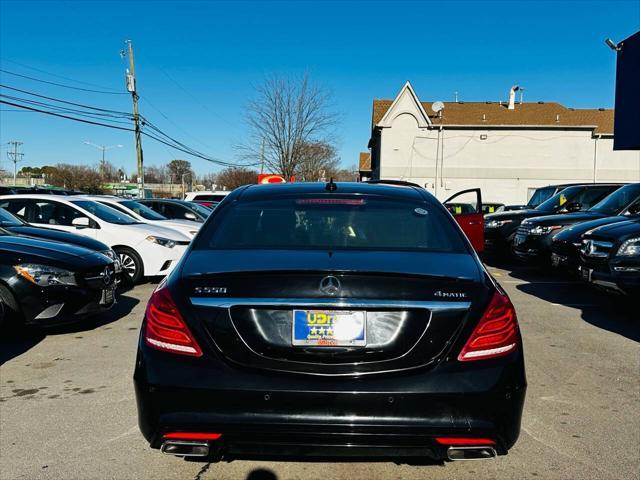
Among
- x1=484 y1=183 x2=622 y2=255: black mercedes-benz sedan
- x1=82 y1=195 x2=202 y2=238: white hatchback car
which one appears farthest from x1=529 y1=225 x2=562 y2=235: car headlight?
x1=82 y1=195 x2=202 y2=238: white hatchback car

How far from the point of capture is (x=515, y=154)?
1543 inches

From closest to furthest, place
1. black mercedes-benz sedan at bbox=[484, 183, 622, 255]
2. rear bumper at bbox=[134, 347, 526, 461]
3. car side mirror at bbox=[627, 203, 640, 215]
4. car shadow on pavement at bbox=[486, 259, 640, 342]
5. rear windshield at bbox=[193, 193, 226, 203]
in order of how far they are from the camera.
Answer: rear bumper at bbox=[134, 347, 526, 461] → car shadow on pavement at bbox=[486, 259, 640, 342] → car side mirror at bbox=[627, 203, 640, 215] → black mercedes-benz sedan at bbox=[484, 183, 622, 255] → rear windshield at bbox=[193, 193, 226, 203]

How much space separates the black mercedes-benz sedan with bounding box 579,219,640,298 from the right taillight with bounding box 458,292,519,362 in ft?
15.0

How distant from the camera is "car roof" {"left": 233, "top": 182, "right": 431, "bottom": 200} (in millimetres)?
3594

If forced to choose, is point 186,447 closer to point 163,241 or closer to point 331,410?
point 331,410

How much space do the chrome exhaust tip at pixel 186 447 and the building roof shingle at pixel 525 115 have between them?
3940cm

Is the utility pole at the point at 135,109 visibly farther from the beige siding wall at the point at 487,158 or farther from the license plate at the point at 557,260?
the license plate at the point at 557,260

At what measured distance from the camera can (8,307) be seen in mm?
5453

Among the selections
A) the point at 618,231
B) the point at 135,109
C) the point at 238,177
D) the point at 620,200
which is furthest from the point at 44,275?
the point at 238,177

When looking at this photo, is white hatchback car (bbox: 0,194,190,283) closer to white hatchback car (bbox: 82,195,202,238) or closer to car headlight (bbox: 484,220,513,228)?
white hatchback car (bbox: 82,195,202,238)

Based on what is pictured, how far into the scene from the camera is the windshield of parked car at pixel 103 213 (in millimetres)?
9758

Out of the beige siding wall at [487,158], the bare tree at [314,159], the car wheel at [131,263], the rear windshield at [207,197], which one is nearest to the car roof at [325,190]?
the car wheel at [131,263]

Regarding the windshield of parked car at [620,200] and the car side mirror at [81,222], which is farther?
the windshield of parked car at [620,200]

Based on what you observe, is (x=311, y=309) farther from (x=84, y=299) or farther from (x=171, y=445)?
(x=84, y=299)
